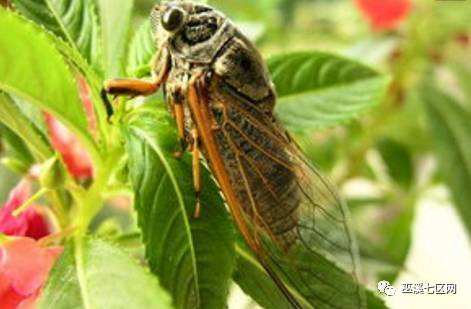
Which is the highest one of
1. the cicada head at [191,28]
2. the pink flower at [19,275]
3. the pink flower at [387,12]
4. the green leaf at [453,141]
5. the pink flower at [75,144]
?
the cicada head at [191,28]

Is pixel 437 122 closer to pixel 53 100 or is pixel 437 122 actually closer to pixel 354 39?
pixel 354 39

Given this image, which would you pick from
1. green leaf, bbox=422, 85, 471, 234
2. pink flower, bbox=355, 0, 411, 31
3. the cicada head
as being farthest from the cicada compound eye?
pink flower, bbox=355, 0, 411, 31

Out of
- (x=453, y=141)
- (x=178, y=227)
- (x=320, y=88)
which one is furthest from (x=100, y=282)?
(x=453, y=141)

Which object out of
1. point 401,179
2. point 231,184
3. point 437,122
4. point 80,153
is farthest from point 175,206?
point 401,179

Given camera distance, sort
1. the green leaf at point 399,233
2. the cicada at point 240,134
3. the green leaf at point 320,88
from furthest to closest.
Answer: the green leaf at point 399,233 → the green leaf at point 320,88 → the cicada at point 240,134

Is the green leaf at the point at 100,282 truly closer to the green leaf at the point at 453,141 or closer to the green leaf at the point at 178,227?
the green leaf at the point at 178,227

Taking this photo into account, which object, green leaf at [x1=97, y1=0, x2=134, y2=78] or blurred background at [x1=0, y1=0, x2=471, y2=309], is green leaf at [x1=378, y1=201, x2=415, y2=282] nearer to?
blurred background at [x1=0, y1=0, x2=471, y2=309]

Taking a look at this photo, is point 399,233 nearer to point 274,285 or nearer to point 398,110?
point 398,110

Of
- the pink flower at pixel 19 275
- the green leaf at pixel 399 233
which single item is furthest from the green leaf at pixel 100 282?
the green leaf at pixel 399 233
